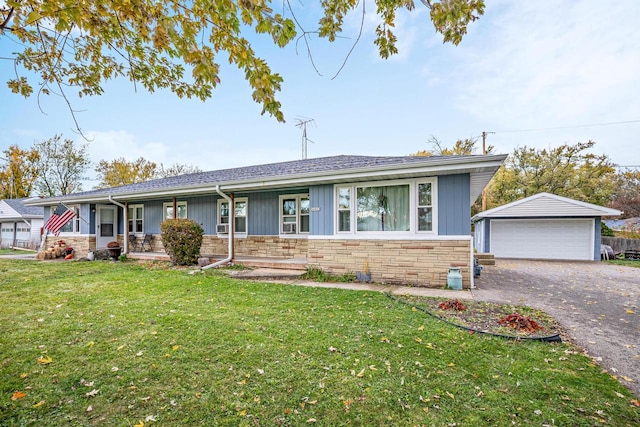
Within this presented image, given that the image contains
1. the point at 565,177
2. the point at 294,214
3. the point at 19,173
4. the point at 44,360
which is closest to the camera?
the point at 44,360

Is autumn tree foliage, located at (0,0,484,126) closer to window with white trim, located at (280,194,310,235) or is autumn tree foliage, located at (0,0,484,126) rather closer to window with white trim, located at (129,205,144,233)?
window with white trim, located at (280,194,310,235)

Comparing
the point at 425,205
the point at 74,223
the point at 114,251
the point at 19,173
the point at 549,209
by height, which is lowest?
the point at 114,251

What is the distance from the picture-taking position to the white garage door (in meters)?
14.1

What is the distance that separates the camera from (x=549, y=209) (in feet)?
46.6

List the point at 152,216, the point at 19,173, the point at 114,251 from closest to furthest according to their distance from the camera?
the point at 114,251 < the point at 152,216 < the point at 19,173

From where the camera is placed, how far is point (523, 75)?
11617 mm

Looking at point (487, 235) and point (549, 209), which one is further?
point (487, 235)

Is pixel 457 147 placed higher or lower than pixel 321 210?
higher

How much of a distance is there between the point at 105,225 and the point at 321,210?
1217 centimetres

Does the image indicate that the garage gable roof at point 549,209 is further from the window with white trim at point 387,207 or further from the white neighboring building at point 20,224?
the white neighboring building at point 20,224

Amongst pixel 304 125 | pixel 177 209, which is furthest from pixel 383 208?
pixel 304 125

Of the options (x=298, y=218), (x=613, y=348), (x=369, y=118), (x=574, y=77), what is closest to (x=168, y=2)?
(x=613, y=348)

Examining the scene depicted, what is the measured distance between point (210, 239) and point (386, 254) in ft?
24.5

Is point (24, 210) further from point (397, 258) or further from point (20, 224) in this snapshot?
point (397, 258)
